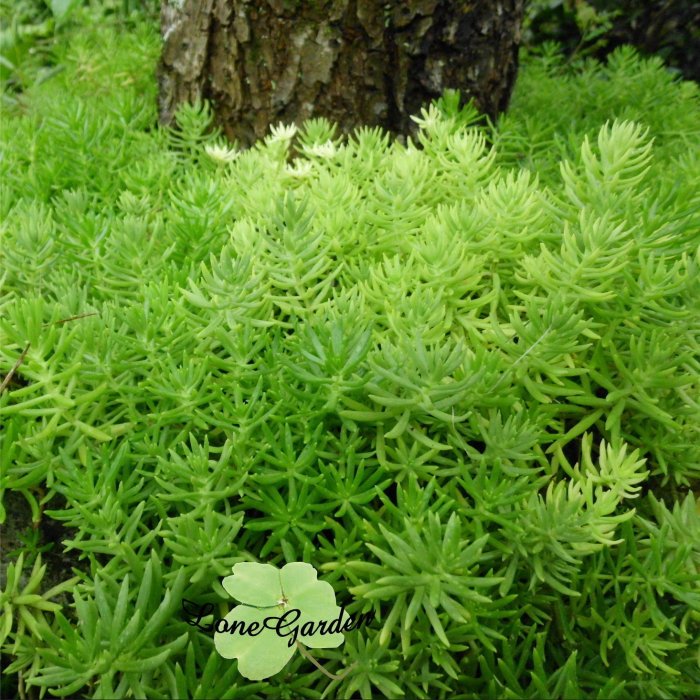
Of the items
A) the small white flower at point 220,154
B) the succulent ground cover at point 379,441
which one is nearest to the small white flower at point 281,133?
the small white flower at point 220,154

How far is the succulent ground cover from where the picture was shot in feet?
3.54

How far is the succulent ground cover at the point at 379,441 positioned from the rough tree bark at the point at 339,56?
75cm

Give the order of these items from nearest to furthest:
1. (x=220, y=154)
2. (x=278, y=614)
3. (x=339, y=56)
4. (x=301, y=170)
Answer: (x=278, y=614), (x=301, y=170), (x=220, y=154), (x=339, y=56)

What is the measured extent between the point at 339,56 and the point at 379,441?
1477 mm

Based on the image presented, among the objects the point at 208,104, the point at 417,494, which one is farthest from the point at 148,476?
the point at 208,104

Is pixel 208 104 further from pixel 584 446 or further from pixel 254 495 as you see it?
pixel 584 446

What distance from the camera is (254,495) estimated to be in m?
1.20

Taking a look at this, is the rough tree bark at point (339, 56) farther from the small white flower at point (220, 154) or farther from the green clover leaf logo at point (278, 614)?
the green clover leaf logo at point (278, 614)

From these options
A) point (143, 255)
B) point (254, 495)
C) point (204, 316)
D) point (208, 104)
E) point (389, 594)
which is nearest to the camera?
point (389, 594)

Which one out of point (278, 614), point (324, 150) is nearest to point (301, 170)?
point (324, 150)

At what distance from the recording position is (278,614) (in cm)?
108

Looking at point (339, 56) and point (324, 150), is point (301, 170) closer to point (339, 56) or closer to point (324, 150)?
point (324, 150)

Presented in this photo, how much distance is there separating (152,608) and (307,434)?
383mm

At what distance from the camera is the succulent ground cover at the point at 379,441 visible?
1.08m
